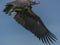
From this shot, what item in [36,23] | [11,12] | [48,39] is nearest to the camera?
[11,12]

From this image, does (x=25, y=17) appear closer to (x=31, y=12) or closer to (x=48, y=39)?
(x=31, y=12)

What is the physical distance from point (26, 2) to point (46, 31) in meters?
4.05

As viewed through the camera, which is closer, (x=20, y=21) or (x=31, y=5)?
(x=31, y=5)

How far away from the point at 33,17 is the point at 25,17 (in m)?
0.56

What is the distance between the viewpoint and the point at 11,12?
13820 millimetres

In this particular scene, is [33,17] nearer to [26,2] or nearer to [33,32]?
[33,32]

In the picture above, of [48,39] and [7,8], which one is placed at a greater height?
[48,39]

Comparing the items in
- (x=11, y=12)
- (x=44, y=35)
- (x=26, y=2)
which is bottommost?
(x=11, y=12)

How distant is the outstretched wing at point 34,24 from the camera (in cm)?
1681

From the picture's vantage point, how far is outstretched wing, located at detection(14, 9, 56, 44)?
16812mm

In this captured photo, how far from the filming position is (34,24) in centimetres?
1825

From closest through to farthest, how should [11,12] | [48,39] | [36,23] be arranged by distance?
[11,12] → [48,39] → [36,23]

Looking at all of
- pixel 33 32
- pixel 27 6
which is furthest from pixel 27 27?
pixel 27 6

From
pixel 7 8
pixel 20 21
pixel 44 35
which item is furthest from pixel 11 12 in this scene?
pixel 44 35
